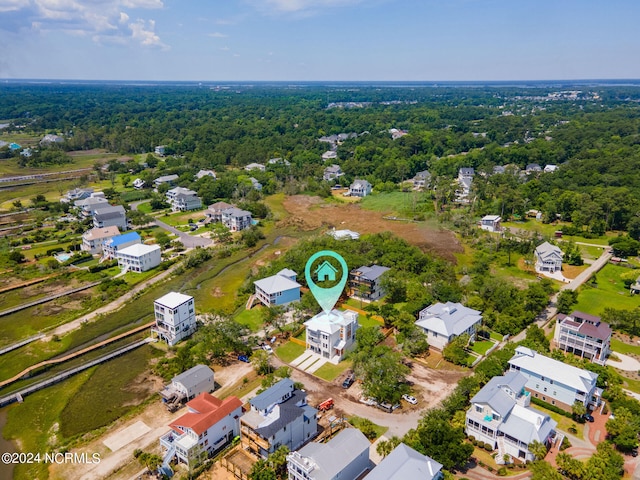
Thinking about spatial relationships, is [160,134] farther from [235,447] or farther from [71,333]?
[235,447]

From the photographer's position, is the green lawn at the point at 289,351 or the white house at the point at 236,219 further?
the white house at the point at 236,219

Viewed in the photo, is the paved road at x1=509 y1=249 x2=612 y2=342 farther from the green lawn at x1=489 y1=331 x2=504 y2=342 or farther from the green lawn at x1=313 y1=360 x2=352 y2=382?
the green lawn at x1=313 y1=360 x2=352 y2=382

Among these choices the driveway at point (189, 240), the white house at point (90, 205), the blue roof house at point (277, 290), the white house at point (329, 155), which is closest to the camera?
the blue roof house at point (277, 290)

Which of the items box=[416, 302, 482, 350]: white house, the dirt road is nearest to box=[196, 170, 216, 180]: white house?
box=[416, 302, 482, 350]: white house

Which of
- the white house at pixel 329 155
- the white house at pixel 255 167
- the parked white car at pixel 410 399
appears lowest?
the parked white car at pixel 410 399

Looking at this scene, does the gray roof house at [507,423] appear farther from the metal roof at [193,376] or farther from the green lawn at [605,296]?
the green lawn at [605,296]

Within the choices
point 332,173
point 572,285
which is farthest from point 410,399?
point 332,173

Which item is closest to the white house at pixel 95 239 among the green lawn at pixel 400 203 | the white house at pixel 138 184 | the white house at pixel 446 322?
the white house at pixel 138 184

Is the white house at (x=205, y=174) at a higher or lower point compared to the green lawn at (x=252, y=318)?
higher
